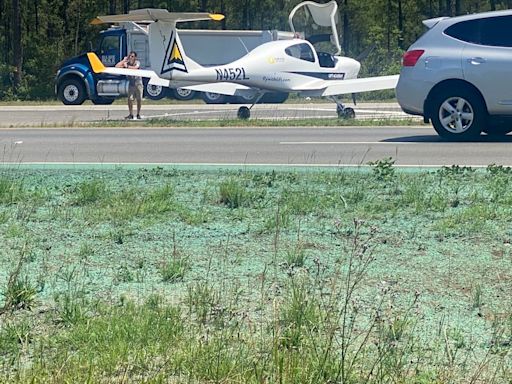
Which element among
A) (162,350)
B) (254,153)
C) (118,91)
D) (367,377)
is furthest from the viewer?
(118,91)

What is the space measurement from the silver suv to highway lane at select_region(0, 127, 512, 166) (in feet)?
1.29

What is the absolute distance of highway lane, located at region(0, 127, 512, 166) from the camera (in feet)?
43.0

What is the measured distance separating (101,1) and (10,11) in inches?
214

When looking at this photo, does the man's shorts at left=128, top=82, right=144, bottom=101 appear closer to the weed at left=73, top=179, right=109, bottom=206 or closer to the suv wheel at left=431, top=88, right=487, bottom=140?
the suv wheel at left=431, top=88, right=487, bottom=140

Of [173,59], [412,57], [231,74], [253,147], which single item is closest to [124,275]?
[253,147]

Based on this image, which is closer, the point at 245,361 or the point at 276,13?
the point at 245,361

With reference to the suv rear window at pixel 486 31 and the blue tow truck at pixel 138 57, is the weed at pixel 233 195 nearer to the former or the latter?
the suv rear window at pixel 486 31

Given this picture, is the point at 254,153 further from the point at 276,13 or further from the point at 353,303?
the point at 276,13

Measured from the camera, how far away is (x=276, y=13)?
2228 inches

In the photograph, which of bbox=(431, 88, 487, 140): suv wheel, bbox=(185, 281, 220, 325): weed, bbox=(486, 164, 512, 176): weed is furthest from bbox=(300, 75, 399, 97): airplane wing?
bbox=(185, 281, 220, 325): weed

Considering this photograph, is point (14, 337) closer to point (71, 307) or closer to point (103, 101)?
point (71, 307)

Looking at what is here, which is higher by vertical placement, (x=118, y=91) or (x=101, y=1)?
(x=101, y=1)

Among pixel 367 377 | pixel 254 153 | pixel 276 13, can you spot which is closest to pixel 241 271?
pixel 367 377

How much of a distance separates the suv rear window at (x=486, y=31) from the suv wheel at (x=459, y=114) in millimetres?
817
